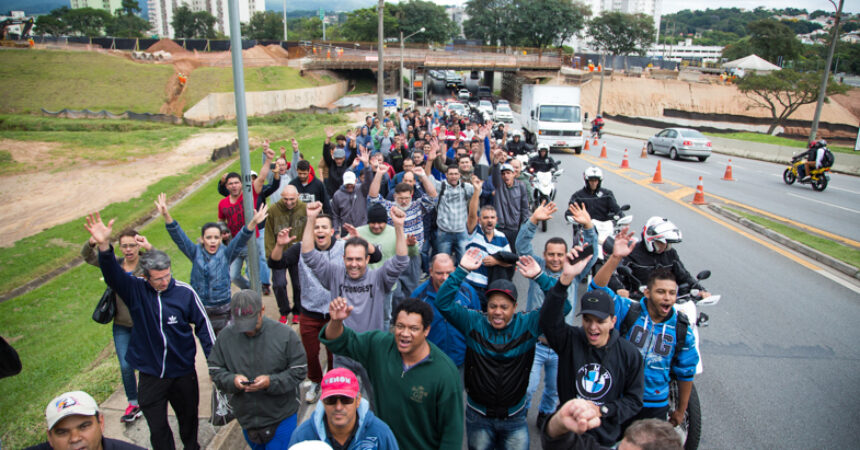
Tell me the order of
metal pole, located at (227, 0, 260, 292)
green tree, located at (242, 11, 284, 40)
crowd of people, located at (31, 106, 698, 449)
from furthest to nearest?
green tree, located at (242, 11, 284, 40) < metal pole, located at (227, 0, 260, 292) < crowd of people, located at (31, 106, 698, 449)

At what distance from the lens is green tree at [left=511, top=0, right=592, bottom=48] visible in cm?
8112

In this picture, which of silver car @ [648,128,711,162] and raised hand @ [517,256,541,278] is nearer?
raised hand @ [517,256,541,278]

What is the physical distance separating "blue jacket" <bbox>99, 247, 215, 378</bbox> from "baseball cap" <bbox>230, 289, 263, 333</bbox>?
865mm

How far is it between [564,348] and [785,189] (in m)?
17.9

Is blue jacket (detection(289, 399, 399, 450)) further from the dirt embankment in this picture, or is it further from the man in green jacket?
the dirt embankment

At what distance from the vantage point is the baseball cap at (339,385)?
9.00 ft

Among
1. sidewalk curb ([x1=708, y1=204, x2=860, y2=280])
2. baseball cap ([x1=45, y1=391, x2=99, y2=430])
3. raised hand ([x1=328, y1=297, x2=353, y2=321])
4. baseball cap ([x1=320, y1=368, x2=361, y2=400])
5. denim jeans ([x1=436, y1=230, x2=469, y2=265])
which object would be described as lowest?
sidewalk curb ([x1=708, y1=204, x2=860, y2=280])

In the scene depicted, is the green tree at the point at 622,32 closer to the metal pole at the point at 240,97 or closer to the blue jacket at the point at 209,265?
the metal pole at the point at 240,97

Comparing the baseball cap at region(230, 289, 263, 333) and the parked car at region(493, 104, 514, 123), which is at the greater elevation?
the baseball cap at region(230, 289, 263, 333)

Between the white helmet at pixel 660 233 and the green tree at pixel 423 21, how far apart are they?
291 ft

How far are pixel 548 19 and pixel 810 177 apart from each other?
70040mm

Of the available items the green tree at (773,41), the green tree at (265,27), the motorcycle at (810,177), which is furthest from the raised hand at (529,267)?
the green tree at (265,27)

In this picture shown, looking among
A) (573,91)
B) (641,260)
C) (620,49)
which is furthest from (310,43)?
(641,260)

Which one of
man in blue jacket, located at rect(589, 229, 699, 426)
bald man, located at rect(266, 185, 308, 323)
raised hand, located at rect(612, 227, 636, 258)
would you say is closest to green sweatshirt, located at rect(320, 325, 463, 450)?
man in blue jacket, located at rect(589, 229, 699, 426)
